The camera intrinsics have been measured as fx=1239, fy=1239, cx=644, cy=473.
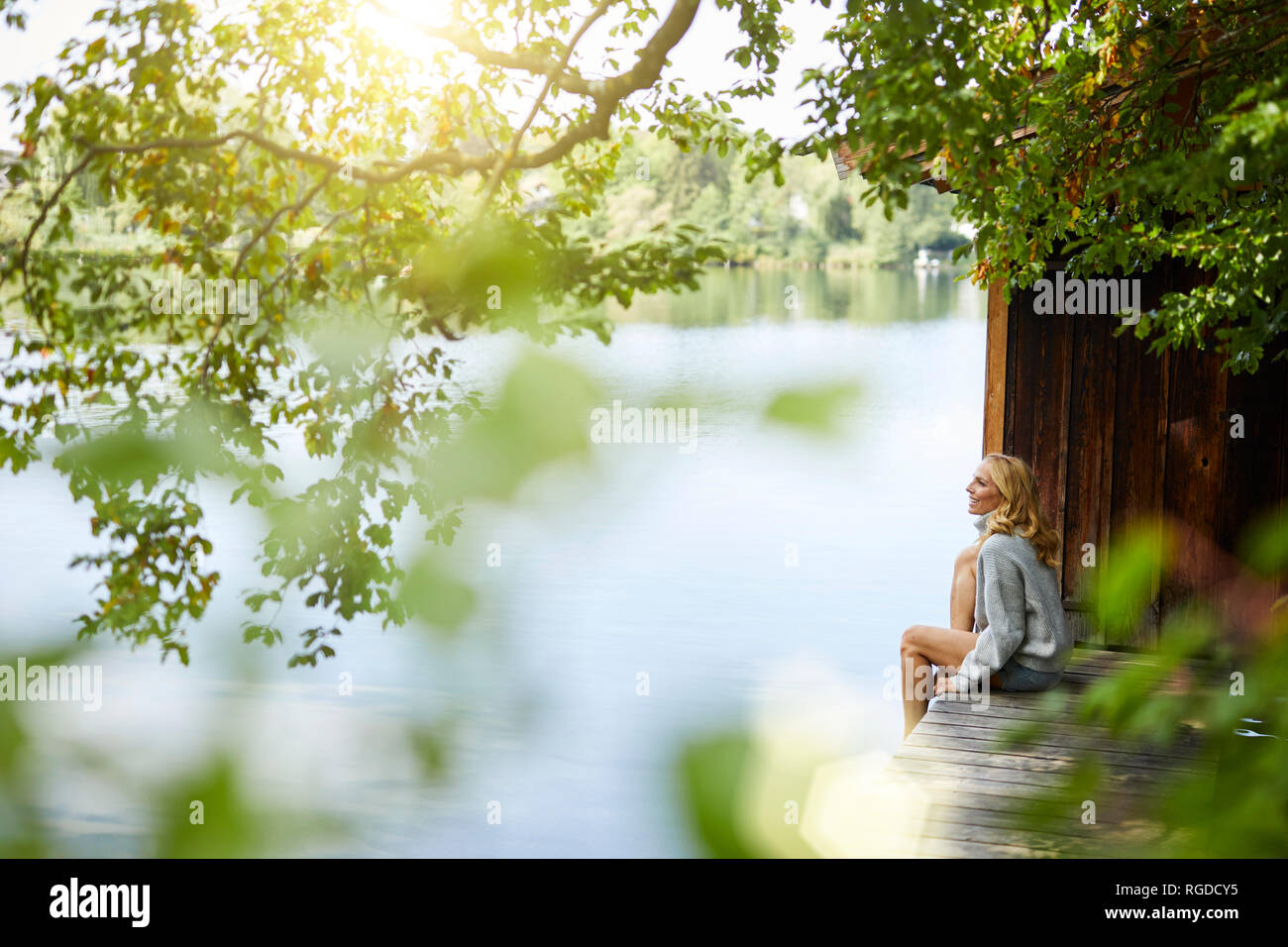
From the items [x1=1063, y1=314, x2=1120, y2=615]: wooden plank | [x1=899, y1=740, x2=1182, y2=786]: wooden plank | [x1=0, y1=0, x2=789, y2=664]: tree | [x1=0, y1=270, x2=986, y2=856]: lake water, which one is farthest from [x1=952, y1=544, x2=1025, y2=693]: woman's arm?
[x1=0, y1=270, x2=986, y2=856]: lake water

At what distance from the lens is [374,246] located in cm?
191

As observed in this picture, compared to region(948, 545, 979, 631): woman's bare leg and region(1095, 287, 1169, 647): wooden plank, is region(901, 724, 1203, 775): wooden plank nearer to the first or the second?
region(948, 545, 979, 631): woman's bare leg

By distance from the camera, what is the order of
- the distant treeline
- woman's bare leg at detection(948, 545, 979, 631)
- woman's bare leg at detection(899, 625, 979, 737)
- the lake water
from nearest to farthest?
the lake water < the distant treeline < woman's bare leg at detection(899, 625, 979, 737) < woman's bare leg at detection(948, 545, 979, 631)

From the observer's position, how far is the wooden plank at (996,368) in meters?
7.17

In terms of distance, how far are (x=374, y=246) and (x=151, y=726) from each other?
1.08m

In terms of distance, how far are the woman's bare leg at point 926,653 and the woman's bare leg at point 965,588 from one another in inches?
4.2

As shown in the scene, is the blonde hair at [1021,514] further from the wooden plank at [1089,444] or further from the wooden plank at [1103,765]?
the wooden plank at [1103,765]

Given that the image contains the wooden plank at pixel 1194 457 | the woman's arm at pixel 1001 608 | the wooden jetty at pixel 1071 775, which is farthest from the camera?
the wooden plank at pixel 1194 457

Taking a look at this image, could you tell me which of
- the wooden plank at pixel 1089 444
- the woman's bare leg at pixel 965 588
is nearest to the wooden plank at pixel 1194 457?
the wooden plank at pixel 1089 444

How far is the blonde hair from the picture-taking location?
574 centimetres

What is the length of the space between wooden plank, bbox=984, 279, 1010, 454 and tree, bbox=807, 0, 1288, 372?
3.06ft

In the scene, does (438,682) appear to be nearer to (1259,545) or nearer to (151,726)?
(151,726)

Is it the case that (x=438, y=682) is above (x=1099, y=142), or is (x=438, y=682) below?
below
